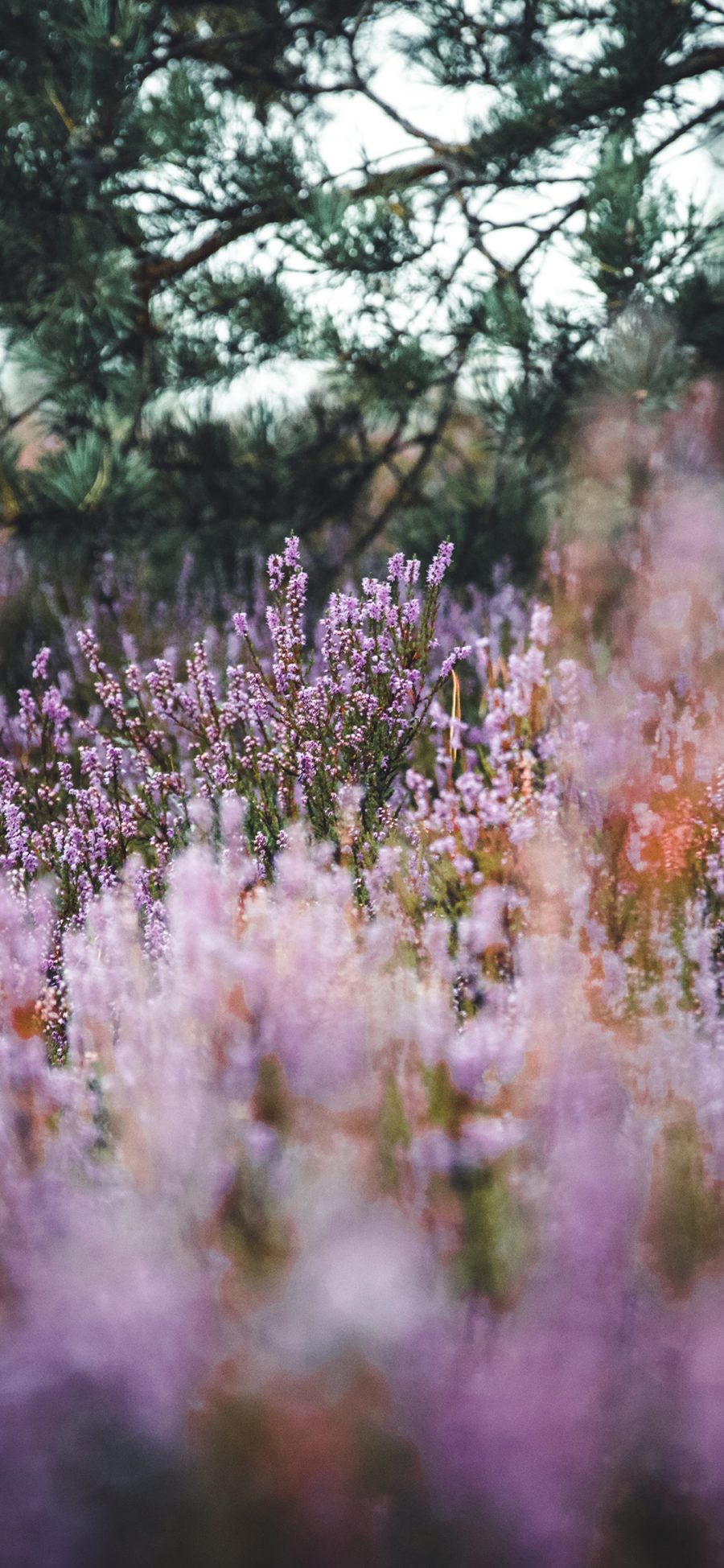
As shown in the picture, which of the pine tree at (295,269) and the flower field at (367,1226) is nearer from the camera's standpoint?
the flower field at (367,1226)

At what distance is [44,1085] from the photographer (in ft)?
4.63

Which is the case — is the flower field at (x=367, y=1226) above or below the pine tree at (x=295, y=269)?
below

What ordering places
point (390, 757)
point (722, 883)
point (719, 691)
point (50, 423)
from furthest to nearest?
point (50, 423), point (719, 691), point (390, 757), point (722, 883)

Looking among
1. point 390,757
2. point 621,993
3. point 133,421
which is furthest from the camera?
point 133,421

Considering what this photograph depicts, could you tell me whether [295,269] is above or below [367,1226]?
above

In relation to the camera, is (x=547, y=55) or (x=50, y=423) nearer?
(x=50, y=423)

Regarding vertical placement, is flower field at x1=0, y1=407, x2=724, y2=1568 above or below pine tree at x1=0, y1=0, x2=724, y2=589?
Result: below

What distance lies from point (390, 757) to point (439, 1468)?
1643mm

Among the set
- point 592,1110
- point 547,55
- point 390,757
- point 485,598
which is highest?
point 547,55

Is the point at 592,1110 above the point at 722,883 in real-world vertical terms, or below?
below

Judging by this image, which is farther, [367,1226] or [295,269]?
[295,269]

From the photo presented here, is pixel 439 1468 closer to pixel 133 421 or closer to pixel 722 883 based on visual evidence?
pixel 722 883

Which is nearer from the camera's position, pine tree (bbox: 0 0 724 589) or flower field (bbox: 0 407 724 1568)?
flower field (bbox: 0 407 724 1568)

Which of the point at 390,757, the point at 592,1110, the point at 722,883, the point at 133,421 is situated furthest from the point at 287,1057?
the point at 133,421
